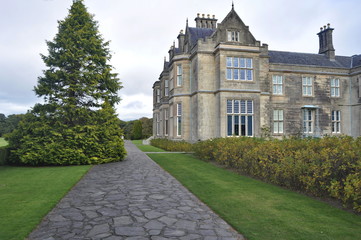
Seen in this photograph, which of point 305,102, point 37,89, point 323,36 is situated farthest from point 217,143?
point 323,36

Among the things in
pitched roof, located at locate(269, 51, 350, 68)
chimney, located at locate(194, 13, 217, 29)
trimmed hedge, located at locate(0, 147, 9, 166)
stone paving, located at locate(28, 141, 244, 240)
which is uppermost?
chimney, located at locate(194, 13, 217, 29)

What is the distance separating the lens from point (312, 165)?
6.55m

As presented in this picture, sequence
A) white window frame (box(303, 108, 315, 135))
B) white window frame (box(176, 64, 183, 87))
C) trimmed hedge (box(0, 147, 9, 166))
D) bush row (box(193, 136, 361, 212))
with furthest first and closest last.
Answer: white window frame (box(303, 108, 315, 135))
white window frame (box(176, 64, 183, 87))
trimmed hedge (box(0, 147, 9, 166))
bush row (box(193, 136, 361, 212))

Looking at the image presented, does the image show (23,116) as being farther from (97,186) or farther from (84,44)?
(97,186)

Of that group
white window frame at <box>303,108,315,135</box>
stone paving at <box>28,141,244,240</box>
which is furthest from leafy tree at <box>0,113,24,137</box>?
white window frame at <box>303,108,315,135</box>

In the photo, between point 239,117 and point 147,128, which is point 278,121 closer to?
point 239,117

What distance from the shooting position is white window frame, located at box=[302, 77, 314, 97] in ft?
81.9

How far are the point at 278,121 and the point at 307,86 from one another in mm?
4787

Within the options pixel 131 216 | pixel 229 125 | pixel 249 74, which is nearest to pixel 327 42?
pixel 249 74

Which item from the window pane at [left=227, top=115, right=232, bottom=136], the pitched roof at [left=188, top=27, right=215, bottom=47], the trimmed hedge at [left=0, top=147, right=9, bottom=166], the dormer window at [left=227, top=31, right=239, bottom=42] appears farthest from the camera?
the pitched roof at [left=188, top=27, right=215, bottom=47]

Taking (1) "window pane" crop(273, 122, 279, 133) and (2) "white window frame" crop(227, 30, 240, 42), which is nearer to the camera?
(2) "white window frame" crop(227, 30, 240, 42)

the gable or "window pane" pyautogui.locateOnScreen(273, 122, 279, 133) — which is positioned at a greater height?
the gable

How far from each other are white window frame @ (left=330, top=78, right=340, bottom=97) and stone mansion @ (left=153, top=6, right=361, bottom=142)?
4.0 inches

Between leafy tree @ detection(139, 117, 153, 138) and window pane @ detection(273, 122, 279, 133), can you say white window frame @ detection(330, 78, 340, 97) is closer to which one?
window pane @ detection(273, 122, 279, 133)
